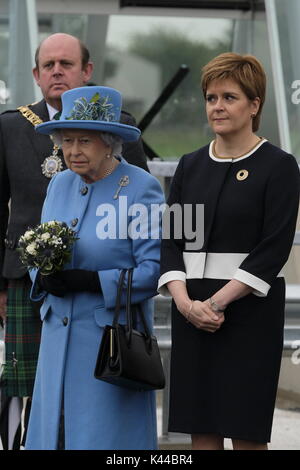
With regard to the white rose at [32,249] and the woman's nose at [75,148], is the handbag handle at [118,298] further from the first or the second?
the woman's nose at [75,148]

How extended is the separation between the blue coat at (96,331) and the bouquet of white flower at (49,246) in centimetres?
9

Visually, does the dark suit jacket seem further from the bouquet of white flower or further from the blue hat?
the bouquet of white flower

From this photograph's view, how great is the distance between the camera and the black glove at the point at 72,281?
4.20 meters

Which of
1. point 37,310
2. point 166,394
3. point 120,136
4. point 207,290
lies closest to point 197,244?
point 207,290

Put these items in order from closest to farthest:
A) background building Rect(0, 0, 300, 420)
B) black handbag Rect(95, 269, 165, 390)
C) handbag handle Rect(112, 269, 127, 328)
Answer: black handbag Rect(95, 269, 165, 390) < handbag handle Rect(112, 269, 127, 328) < background building Rect(0, 0, 300, 420)

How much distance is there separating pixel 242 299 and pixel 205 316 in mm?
145

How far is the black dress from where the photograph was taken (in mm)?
4078

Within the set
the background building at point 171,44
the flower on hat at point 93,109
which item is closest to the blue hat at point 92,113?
the flower on hat at point 93,109

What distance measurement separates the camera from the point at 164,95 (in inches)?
558

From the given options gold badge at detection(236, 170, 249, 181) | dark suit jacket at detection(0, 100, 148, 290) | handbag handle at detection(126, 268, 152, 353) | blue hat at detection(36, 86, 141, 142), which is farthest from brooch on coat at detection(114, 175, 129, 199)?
dark suit jacket at detection(0, 100, 148, 290)

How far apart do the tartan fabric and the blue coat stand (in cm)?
57

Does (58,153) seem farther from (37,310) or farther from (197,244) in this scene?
(197,244)

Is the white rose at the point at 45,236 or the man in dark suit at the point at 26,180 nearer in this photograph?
the white rose at the point at 45,236
